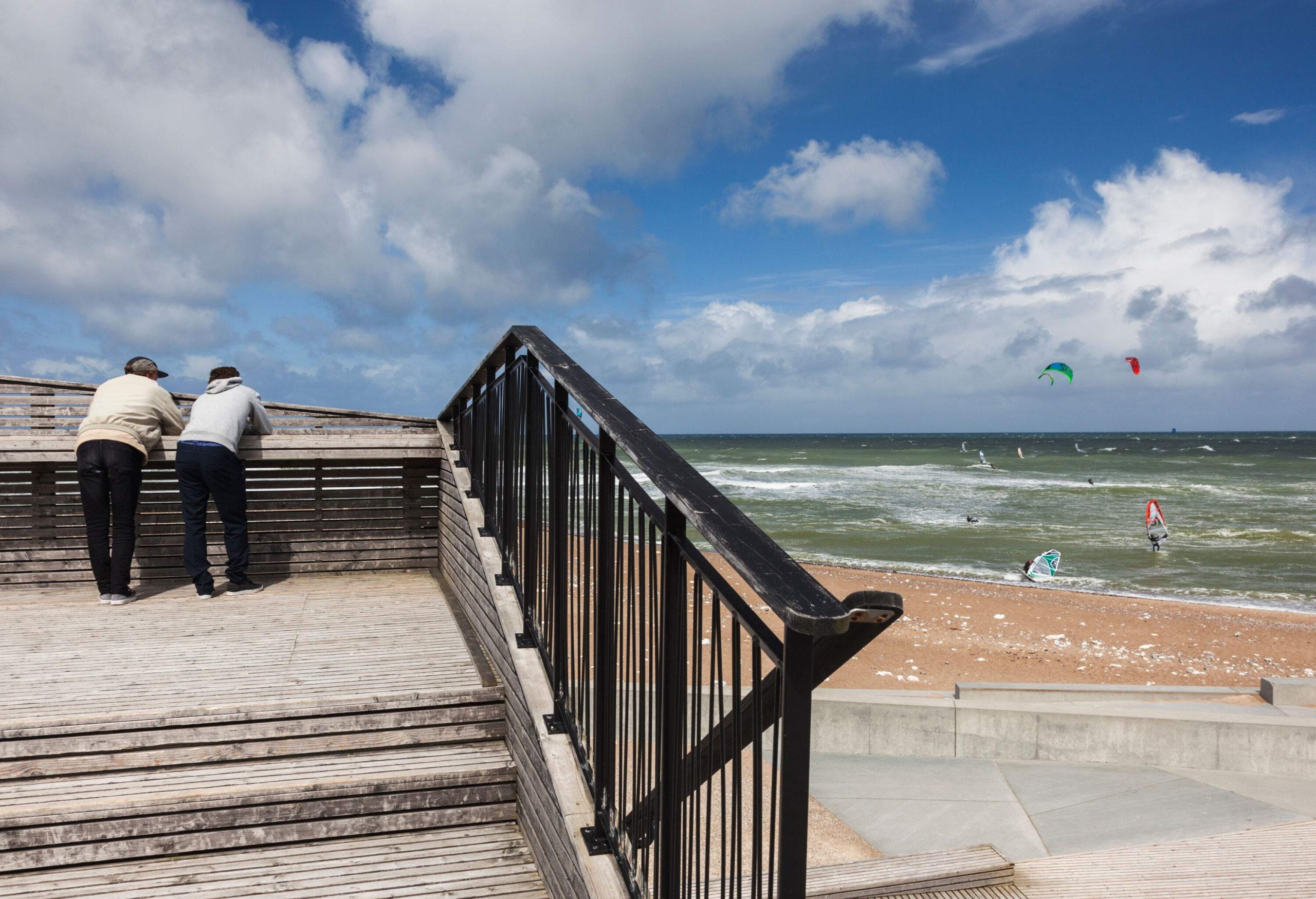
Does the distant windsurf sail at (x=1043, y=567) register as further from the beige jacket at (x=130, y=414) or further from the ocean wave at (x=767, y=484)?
the ocean wave at (x=767, y=484)

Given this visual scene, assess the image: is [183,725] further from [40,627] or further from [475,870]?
[40,627]

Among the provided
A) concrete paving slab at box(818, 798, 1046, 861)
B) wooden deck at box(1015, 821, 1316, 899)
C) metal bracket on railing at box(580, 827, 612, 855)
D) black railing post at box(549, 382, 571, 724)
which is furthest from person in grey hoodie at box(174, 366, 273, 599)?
wooden deck at box(1015, 821, 1316, 899)

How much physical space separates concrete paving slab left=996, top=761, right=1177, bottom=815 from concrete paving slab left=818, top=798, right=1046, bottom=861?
0.20 metres

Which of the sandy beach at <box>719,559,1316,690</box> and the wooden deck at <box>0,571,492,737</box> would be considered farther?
the sandy beach at <box>719,559,1316,690</box>

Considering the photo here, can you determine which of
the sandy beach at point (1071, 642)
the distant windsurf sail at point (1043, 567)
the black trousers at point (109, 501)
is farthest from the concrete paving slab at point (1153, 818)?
the distant windsurf sail at point (1043, 567)

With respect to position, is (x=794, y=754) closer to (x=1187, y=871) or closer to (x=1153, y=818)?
(x=1187, y=871)

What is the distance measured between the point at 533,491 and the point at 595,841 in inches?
48.9

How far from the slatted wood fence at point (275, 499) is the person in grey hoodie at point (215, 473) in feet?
1.07

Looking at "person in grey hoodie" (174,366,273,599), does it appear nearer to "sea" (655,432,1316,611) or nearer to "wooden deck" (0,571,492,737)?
"wooden deck" (0,571,492,737)

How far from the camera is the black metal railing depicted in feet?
3.87

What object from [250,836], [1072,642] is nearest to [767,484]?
[1072,642]

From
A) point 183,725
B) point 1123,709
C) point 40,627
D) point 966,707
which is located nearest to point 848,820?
point 966,707

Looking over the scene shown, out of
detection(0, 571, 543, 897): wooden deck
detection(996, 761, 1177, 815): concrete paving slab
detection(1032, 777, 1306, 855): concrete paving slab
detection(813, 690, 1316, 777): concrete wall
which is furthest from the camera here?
detection(813, 690, 1316, 777): concrete wall

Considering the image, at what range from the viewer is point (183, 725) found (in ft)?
9.84
